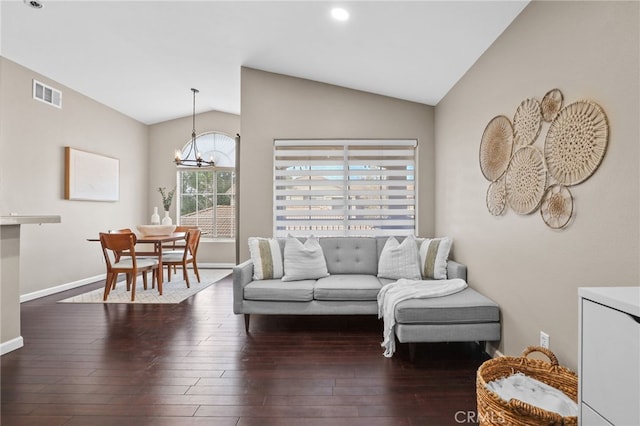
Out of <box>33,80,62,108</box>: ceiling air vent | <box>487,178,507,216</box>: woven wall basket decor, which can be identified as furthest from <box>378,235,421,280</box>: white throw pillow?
<box>33,80,62,108</box>: ceiling air vent

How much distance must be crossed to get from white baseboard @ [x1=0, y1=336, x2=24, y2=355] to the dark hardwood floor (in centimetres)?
7

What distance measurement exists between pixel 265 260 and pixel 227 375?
139 centimetres

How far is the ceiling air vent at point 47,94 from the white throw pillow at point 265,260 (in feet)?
12.0

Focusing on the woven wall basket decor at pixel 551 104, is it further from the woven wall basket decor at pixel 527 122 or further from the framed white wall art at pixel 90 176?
the framed white wall art at pixel 90 176

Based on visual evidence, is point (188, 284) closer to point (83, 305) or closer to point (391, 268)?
point (83, 305)

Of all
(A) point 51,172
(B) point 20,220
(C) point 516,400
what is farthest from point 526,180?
(A) point 51,172

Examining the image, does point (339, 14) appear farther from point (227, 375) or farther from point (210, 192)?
point (210, 192)

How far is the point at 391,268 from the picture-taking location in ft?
11.8

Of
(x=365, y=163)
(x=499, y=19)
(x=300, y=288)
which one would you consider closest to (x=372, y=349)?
(x=300, y=288)

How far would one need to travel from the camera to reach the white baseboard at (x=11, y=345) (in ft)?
8.89

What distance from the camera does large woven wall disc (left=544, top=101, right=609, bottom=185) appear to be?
1657 millimetres

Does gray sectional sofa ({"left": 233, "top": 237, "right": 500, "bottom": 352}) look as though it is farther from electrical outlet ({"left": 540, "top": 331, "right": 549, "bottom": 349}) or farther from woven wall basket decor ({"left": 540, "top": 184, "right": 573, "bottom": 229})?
woven wall basket decor ({"left": 540, "top": 184, "right": 573, "bottom": 229})

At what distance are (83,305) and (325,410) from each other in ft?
12.0

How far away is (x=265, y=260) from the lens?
3.63 meters
